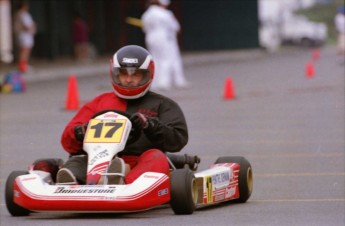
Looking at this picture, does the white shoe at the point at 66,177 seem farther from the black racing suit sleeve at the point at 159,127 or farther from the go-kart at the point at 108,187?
the black racing suit sleeve at the point at 159,127

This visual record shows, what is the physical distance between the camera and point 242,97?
25.0 meters

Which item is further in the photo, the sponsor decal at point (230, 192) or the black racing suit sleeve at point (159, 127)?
the sponsor decal at point (230, 192)

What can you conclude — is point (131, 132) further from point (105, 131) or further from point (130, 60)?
point (130, 60)

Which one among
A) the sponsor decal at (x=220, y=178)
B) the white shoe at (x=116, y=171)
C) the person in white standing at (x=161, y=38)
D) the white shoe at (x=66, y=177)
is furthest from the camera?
the person in white standing at (x=161, y=38)

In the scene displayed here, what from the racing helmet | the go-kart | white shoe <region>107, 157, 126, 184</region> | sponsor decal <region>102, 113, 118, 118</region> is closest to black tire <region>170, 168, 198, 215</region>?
the go-kart

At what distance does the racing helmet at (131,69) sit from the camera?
32.7ft

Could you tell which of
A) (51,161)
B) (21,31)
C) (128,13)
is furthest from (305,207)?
(128,13)

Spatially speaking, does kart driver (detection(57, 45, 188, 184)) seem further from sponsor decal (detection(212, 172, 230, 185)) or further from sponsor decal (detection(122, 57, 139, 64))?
sponsor decal (detection(212, 172, 230, 185))

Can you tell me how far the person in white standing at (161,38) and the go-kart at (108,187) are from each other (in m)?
17.8

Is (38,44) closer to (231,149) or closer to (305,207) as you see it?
(231,149)

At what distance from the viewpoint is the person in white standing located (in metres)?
27.7

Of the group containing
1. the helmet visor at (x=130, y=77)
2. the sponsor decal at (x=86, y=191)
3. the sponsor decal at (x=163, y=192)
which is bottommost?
the sponsor decal at (x=163, y=192)

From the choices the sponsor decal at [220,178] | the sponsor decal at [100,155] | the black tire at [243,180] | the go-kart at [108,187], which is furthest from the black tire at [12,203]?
the black tire at [243,180]

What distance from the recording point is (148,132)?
9.57 m
